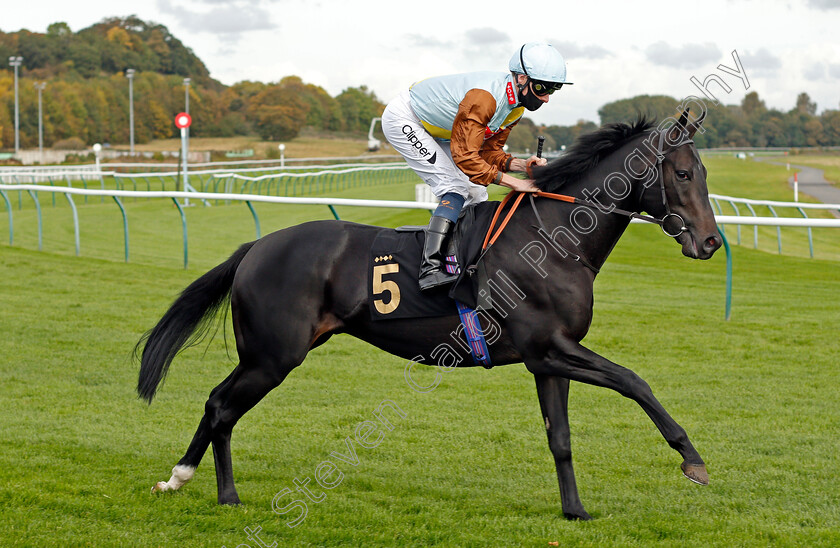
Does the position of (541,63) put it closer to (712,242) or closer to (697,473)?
(712,242)

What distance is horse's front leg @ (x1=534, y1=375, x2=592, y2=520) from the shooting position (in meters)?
3.46

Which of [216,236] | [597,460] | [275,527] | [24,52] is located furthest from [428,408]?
[24,52]

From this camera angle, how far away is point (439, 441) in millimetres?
4566

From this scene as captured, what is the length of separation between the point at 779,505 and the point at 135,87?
263 ft

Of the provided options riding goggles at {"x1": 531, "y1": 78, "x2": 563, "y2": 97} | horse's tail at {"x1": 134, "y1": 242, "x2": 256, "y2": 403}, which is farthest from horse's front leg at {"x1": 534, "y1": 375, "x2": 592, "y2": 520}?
horse's tail at {"x1": 134, "y1": 242, "x2": 256, "y2": 403}

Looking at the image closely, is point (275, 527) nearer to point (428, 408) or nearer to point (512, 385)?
point (428, 408)

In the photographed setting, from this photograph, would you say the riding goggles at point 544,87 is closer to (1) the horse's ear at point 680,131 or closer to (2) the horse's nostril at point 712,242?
(1) the horse's ear at point 680,131

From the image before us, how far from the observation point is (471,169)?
3.55 metres

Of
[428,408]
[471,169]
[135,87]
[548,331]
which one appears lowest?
[428,408]

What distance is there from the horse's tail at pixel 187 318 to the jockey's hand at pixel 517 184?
1.27 m

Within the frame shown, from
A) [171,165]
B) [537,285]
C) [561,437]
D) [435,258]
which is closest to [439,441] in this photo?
[561,437]

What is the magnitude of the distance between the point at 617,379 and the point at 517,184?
920mm

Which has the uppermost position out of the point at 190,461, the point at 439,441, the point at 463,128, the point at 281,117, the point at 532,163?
the point at 281,117

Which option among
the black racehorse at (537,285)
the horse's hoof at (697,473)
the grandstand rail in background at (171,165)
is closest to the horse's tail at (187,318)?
the black racehorse at (537,285)
